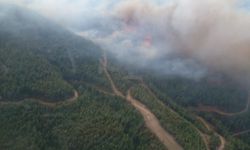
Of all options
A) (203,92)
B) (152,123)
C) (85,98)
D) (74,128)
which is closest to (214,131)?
(203,92)

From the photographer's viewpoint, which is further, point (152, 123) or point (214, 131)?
point (214, 131)

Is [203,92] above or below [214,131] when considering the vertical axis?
above

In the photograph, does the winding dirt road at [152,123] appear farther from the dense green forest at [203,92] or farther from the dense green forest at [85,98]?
the dense green forest at [203,92]

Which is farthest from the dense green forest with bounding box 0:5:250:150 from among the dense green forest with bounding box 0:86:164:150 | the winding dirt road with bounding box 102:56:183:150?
the winding dirt road with bounding box 102:56:183:150

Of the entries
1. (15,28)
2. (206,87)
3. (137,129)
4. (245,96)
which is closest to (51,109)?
(137,129)

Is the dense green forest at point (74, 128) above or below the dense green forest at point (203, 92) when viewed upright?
below

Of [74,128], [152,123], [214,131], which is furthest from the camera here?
[214,131]

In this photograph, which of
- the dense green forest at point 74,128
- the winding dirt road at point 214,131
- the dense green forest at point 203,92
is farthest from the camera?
the dense green forest at point 203,92

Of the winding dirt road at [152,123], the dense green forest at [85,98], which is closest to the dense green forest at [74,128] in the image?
the dense green forest at [85,98]

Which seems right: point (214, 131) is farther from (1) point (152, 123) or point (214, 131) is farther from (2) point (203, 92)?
(1) point (152, 123)

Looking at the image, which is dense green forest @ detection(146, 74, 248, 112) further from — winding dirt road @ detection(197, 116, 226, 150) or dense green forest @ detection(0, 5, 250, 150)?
winding dirt road @ detection(197, 116, 226, 150)
